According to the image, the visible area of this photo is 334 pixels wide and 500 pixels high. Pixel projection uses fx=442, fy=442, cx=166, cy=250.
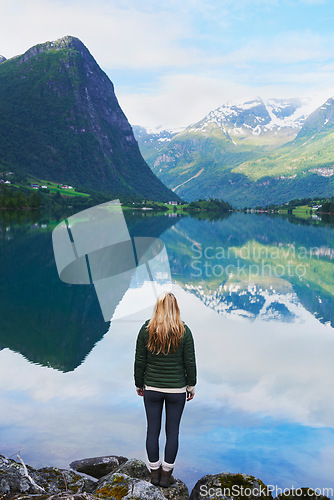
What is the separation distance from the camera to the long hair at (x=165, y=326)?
7.47 meters

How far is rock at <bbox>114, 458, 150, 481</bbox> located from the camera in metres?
7.79

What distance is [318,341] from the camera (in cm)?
1859

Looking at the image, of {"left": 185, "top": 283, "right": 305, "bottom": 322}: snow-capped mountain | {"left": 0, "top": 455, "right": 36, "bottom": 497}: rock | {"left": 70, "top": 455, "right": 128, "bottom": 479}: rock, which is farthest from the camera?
{"left": 185, "top": 283, "right": 305, "bottom": 322}: snow-capped mountain

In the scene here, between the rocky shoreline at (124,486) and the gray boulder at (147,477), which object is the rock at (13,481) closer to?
the rocky shoreline at (124,486)

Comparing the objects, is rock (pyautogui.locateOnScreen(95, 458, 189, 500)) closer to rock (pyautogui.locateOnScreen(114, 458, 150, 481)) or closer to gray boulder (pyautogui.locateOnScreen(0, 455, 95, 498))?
rock (pyautogui.locateOnScreen(114, 458, 150, 481))

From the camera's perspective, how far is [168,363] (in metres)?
7.75

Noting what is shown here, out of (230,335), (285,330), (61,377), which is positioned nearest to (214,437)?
(61,377)

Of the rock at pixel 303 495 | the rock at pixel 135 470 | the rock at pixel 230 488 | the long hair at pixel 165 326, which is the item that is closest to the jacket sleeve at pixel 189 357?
the long hair at pixel 165 326

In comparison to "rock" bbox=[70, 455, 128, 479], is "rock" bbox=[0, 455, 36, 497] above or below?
above

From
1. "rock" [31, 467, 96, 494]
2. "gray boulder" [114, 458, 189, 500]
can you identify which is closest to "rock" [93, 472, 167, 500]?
"gray boulder" [114, 458, 189, 500]

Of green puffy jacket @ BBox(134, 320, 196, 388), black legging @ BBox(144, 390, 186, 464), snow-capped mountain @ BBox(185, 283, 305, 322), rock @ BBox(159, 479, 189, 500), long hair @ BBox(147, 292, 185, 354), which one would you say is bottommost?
snow-capped mountain @ BBox(185, 283, 305, 322)

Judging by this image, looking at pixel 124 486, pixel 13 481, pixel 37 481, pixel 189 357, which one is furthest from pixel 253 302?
pixel 13 481

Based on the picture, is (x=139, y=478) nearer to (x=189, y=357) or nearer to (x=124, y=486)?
(x=124, y=486)

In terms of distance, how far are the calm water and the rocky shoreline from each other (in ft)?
3.45
